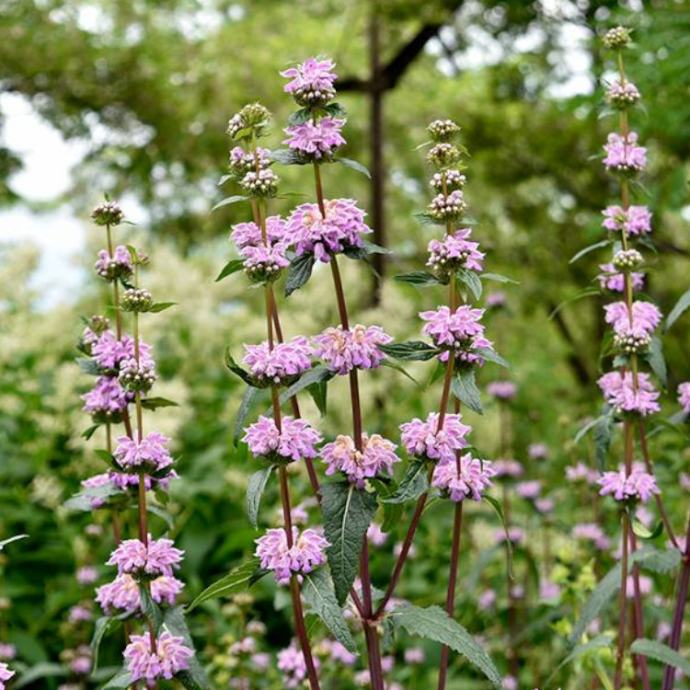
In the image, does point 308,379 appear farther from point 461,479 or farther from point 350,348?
point 461,479

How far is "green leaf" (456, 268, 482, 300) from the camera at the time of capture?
1278mm

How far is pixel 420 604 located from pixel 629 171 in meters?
0.78

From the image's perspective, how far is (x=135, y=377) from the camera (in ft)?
4.32

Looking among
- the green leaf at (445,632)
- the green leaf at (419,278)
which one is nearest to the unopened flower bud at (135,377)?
the green leaf at (419,278)

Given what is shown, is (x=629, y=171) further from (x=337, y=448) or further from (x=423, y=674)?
(x=423, y=674)

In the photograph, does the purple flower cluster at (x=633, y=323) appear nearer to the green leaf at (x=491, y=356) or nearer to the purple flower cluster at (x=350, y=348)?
the green leaf at (x=491, y=356)

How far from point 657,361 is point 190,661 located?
863mm

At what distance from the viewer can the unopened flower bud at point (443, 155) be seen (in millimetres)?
1332

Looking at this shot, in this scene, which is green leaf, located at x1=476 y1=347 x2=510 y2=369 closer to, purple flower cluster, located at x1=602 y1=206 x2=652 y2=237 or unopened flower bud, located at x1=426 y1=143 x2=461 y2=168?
unopened flower bud, located at x1=426 y1=143 x2=461 y2=168

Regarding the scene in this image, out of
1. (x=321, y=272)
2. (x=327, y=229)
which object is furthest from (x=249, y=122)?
(x=321, y=272)

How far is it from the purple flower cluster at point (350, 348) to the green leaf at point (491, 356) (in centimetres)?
13

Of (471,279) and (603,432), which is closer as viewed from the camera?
(471,279)

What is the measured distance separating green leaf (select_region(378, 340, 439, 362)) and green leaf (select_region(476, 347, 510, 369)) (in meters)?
0.06

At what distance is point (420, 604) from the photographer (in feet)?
4.99
